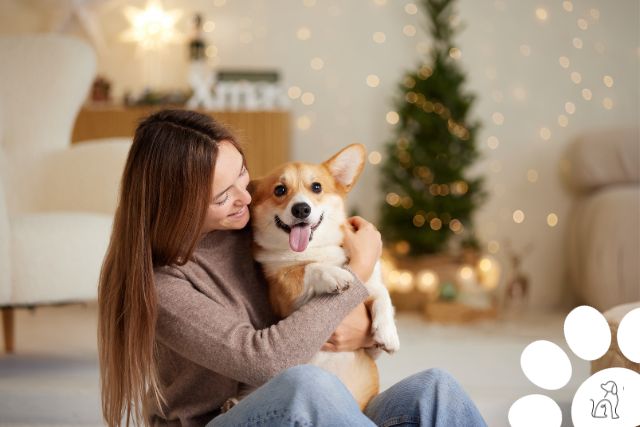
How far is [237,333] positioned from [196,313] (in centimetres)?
8

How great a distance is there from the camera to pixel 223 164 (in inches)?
51.1

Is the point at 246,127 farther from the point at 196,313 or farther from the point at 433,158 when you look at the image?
the point at 196,313

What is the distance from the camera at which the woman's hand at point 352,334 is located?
1.35 meters

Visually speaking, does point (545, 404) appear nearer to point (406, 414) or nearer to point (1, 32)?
point (406, 414)

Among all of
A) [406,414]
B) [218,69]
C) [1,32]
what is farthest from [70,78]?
[406,414]

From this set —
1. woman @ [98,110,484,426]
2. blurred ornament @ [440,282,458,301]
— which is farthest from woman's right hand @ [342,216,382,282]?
blurred ornament @ [440,282,458,301]

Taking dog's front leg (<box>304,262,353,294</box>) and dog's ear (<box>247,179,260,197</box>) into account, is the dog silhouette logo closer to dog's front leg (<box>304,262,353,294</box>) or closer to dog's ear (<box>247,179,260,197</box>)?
dog's front leg (<box>304,262,353,294</box>)

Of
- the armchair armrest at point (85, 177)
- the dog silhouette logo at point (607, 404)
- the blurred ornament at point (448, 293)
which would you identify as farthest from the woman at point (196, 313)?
the blurred ornament at point (448, 293)

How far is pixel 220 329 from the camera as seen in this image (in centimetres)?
123

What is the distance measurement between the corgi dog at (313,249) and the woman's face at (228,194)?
0.26ft

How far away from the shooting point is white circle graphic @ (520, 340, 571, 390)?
5.13 feet

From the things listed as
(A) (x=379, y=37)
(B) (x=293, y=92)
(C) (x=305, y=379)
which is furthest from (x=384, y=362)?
(A) (x=379, y=37)

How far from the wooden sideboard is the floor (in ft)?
2.97

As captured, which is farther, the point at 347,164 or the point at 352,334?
the point at 347,164
